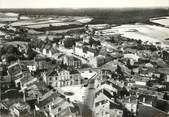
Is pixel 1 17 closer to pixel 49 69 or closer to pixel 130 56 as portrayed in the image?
pixel 49 69

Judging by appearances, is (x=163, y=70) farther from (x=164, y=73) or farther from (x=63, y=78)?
(x=63, y=78)

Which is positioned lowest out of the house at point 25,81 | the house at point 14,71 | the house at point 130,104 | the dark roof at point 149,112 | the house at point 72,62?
the dark roof at point 149,112

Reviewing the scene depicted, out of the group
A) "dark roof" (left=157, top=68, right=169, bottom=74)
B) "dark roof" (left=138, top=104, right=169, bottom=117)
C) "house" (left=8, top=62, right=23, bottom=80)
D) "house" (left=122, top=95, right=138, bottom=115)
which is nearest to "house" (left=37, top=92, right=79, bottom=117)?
"house" (left=8, top=62, right=23, bottom=80)

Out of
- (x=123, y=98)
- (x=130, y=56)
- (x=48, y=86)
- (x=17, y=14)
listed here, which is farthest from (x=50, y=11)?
(x=123, y=98)

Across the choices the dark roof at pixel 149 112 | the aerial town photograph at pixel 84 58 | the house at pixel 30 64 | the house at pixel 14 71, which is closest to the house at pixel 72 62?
the aerial town photograph at pixel 84 58

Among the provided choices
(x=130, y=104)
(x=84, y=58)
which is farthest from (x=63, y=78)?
(x=130, y=104)

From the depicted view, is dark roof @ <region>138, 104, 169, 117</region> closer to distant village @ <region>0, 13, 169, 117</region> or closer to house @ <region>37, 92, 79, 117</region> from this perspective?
distant village @ <region>0, 13, 169, 117</region>

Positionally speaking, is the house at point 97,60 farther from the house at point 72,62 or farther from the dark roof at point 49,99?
the dark roof at point 49,99
